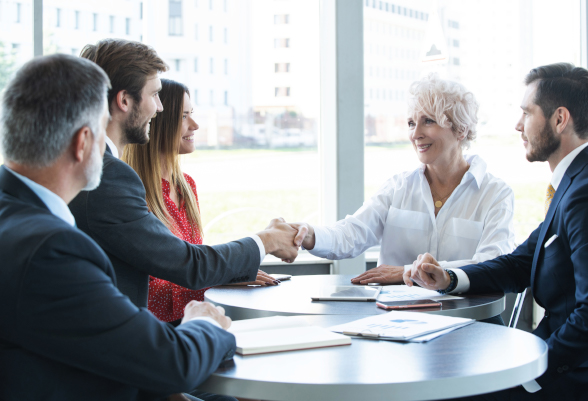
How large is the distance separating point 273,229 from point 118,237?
3.35 feet

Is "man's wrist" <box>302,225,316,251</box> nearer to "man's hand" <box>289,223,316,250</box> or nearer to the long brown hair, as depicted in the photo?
"man's hand" <box>289,223,316,250</box>

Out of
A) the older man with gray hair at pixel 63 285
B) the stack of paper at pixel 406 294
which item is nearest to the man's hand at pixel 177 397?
the older man with gray hair at pixel 63 285

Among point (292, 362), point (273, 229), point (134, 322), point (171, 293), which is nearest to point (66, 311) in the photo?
point (134, 322)

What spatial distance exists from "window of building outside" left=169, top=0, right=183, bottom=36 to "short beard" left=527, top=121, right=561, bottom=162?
107 inches

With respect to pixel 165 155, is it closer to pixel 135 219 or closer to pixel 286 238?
pixel 286 238

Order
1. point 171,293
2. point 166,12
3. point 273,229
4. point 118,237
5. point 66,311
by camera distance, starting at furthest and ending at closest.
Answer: point 166,12, point 273,229, point 171,293, point 118,237, point 66,311

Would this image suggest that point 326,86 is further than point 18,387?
Yes

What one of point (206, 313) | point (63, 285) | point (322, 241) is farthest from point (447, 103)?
point (63, 285)

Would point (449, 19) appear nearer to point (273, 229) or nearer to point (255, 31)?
point (255, 31)

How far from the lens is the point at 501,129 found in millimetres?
4352

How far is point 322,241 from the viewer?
110 inches

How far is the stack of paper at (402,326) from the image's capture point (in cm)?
142

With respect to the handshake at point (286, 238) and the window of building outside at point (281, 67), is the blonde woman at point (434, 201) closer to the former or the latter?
the handshake at point (286, 238)

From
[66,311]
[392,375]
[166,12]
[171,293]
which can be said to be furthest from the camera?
[166,12]
